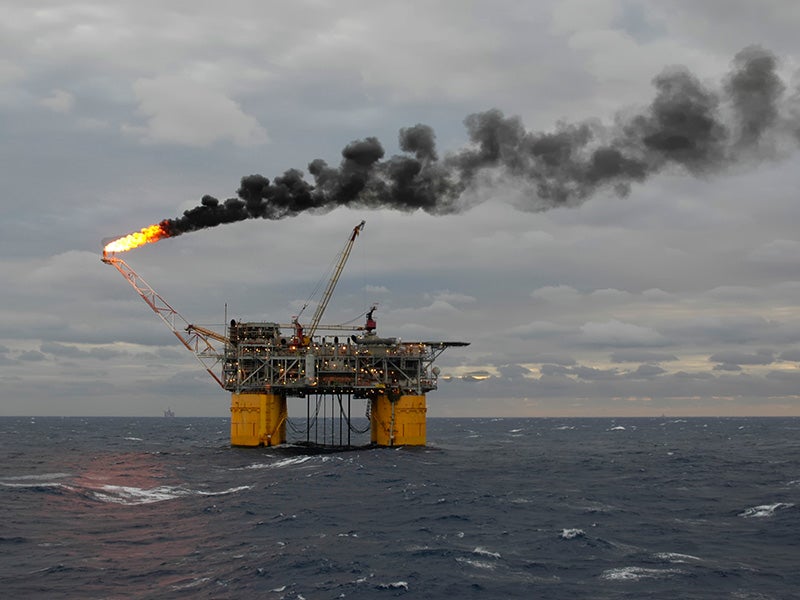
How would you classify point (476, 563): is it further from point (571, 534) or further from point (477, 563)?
point (571, 534)

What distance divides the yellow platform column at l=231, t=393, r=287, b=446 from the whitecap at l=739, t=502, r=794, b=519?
50667 millimetres

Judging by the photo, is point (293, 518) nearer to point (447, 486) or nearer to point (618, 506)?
point (447, 486)

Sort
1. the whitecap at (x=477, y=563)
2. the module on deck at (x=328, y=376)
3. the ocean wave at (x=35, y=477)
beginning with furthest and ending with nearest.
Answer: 1. the module on deck at (x=328, y=376)
2. the ocean wave at (x=35, y=477)
3. the whitecap at (x=477, y=563)

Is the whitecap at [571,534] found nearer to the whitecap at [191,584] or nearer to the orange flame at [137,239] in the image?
the whitecap at [191,584]

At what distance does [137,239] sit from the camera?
86375 mm

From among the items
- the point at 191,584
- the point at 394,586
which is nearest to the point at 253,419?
the point at 191,584

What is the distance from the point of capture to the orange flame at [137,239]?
8444cm

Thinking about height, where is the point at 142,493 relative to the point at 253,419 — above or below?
below

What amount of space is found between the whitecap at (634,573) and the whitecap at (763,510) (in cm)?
1638

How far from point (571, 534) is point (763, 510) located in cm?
1549

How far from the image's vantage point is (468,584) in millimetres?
32250

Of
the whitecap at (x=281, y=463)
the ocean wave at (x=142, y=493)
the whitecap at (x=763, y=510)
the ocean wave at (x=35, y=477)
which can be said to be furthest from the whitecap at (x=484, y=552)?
the ocean wave at (x=35, y=477)

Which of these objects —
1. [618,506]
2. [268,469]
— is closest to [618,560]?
[618,506]

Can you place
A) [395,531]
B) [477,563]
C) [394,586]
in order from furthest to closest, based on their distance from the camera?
[395,531] < [477,563] < [394,586]
